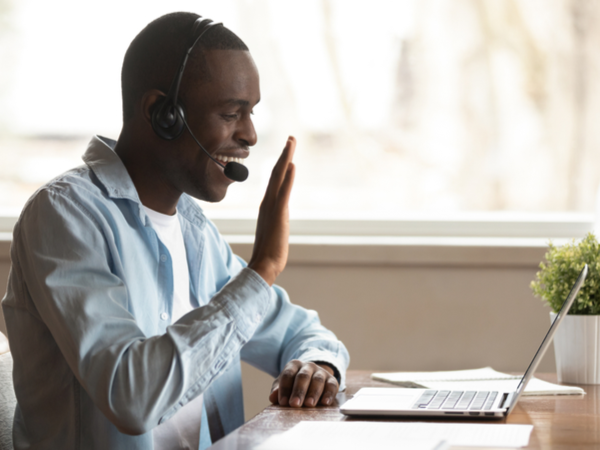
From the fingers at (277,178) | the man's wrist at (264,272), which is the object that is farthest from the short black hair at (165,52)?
the man's wrist at (264,272)

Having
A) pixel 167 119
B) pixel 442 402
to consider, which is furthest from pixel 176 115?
pixel 442 402

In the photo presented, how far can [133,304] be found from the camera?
1021 mm

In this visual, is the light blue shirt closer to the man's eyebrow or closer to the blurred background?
the man's eyebrow

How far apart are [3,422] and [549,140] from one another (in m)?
1.66

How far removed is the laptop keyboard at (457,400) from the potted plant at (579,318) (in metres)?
0.28

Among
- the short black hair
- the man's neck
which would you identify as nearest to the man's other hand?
the man's neck

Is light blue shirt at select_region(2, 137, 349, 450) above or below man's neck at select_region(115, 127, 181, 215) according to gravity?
below

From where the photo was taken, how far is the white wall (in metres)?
1.86

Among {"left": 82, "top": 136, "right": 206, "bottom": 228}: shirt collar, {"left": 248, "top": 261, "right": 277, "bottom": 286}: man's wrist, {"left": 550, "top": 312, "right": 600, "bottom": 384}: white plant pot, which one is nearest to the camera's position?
{"left": 248, "top": 261, "right": 277, "bottom": 286}: man's wrist

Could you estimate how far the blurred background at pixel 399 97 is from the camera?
197 centimetres

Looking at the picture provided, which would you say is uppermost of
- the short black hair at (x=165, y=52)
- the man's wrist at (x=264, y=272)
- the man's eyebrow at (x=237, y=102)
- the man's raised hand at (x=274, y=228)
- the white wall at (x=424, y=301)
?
the short black hair at (x=165, y=52)

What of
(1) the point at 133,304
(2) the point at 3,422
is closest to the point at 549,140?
(1) the point at 133,304

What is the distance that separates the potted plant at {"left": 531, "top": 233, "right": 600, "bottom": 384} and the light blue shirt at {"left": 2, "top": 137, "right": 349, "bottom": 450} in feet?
1.35

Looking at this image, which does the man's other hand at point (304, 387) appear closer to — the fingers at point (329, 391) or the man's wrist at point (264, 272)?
the fingers at point (329, 391)
